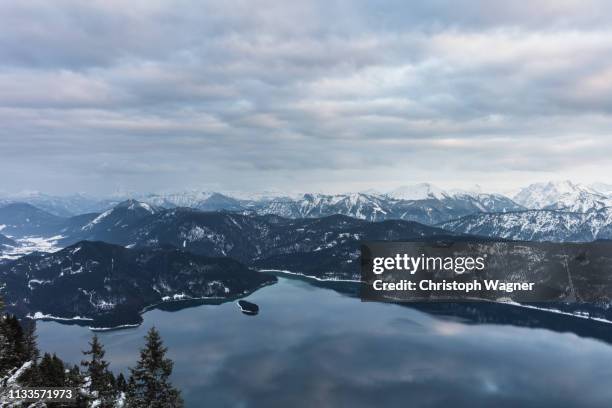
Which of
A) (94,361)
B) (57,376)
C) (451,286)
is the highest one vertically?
(451,286)

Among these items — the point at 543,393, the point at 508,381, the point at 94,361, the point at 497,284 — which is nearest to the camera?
the point at 497,284

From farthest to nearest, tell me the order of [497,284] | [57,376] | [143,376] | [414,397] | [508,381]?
[508,381] < [414,397] < [57,376] < [497,284] < [143,376]

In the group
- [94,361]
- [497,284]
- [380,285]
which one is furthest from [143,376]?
[497,284]

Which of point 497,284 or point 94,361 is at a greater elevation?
point 497,284

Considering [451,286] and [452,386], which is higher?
[451,286]

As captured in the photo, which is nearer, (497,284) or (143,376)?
(143,376)

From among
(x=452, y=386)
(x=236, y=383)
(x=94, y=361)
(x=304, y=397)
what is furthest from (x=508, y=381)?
(x=94, y=361)

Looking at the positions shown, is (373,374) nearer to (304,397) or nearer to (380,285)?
(304,397)

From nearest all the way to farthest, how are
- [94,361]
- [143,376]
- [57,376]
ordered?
[143,376] < [94,361] < [57,376]

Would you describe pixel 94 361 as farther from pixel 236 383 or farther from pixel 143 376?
pixel 236 383
